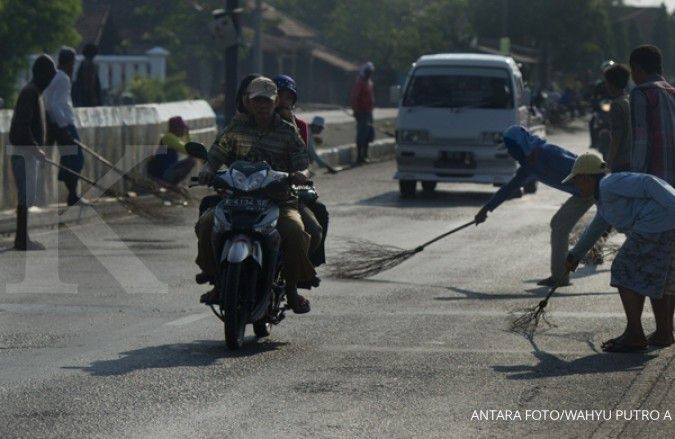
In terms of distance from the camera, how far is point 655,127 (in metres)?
10.6

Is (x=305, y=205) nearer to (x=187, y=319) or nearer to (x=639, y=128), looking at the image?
(x=187, y=319)

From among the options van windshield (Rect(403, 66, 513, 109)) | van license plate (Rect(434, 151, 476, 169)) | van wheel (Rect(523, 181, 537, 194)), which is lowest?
van wheel (Rect(523, 181, 537, 194))

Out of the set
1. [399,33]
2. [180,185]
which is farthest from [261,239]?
[399,33]

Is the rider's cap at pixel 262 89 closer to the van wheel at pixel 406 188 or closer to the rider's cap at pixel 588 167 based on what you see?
the rider's cap at pixel 588 167

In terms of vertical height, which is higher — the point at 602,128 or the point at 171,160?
the point at 171,160

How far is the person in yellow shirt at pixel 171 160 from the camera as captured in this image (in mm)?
20969

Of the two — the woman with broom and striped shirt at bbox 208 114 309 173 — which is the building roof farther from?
the woman with broom

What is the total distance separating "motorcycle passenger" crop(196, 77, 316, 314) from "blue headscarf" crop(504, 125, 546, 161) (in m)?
3.54

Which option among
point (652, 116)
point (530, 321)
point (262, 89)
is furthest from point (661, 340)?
point (262, 89)

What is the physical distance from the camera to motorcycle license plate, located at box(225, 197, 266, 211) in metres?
9.52

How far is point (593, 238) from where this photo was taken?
393 inches

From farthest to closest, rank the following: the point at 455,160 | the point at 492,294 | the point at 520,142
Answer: the point at 455,160
the point at 520,142
the point at 492,294

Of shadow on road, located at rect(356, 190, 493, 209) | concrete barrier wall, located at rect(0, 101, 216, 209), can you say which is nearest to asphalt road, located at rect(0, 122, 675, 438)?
concrete barrier wall, located at rect(0, 101, 216, 209)

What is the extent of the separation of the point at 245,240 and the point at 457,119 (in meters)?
14.4
